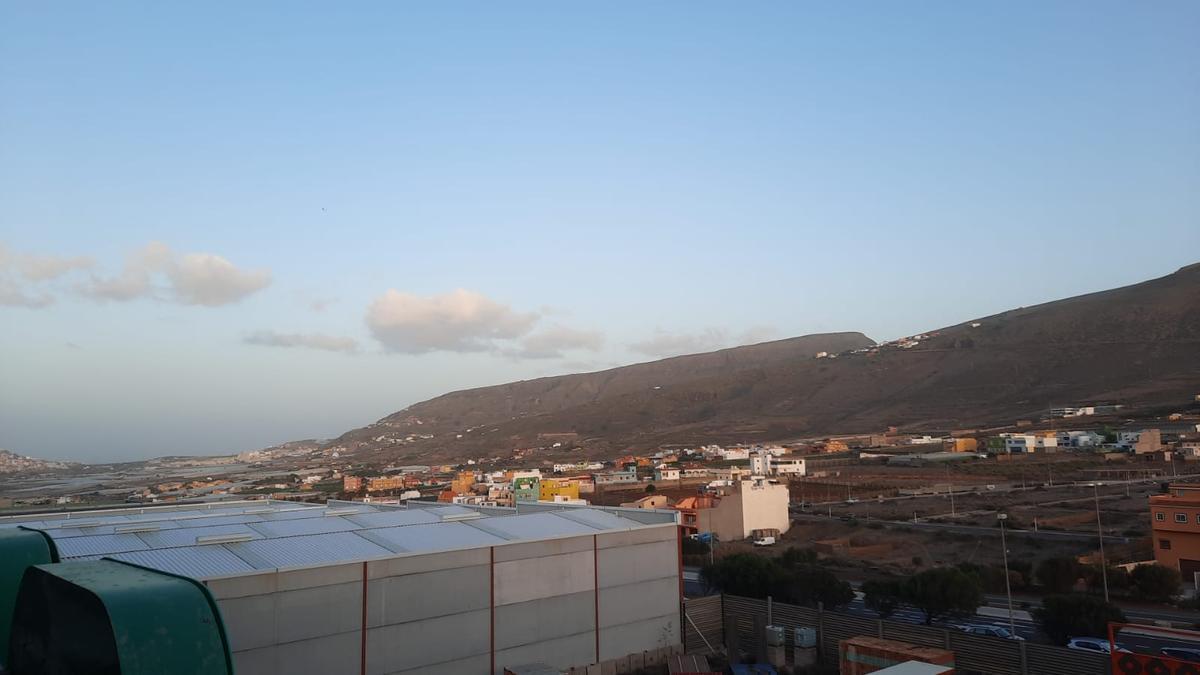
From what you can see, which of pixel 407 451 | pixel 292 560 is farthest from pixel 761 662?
pixel 407 451

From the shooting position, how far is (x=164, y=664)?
3965 millimetres

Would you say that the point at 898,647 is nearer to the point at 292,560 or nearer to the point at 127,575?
the point at 292,560

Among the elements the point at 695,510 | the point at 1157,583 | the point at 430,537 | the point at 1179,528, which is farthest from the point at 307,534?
the point at 695,510

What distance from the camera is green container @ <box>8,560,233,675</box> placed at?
155 inches

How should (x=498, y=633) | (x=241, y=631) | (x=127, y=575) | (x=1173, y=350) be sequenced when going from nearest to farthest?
(x=127, y=575), (x=241, y=631), (x=498, y=633), (x=1173, y=350)

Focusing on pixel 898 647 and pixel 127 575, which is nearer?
pixel 127 575

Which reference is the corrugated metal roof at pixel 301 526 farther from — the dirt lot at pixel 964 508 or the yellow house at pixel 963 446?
the yellow house at pixel 963 446

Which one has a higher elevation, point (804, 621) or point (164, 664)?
point (164, 664)

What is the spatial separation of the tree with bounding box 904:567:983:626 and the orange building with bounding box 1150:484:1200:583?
36.8 ft

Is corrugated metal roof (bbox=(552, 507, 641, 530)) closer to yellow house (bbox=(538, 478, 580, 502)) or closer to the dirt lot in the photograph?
the dirt lot

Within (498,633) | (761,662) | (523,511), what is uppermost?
(523,511)

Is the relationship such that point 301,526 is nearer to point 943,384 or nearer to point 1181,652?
point 1181,652

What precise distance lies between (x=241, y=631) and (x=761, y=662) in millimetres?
11994

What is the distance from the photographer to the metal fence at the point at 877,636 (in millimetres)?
15492
